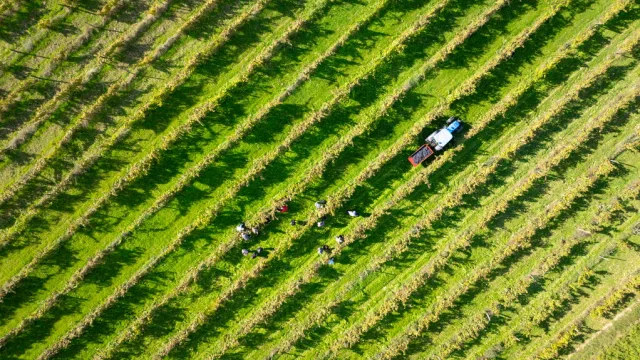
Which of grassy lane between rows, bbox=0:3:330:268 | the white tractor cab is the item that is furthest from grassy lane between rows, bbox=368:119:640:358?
grassy lane between rows, bbox=0:3:330:268

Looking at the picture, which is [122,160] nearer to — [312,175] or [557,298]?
[312,175]

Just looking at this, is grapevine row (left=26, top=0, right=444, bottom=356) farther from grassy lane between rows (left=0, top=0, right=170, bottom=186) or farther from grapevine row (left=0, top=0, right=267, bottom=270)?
grassy lane between rows (left=0, top=0, right=170, bottom=186)

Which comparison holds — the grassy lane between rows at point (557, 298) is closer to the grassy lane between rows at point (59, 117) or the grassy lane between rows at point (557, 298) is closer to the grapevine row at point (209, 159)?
the grapevine row at point (209, 159)

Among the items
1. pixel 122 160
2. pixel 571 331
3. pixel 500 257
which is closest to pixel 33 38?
pixel 122 160

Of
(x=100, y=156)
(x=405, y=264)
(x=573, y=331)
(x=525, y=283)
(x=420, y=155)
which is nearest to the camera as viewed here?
(x=420, y=155)

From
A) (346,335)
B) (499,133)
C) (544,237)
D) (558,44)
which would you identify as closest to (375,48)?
(499,133)

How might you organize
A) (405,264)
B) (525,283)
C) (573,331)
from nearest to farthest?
(573,331)
(525,283)
(405,264)
